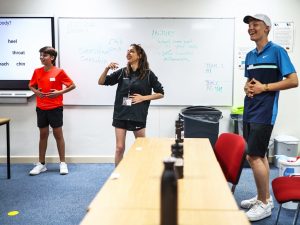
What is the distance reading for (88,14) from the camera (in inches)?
187

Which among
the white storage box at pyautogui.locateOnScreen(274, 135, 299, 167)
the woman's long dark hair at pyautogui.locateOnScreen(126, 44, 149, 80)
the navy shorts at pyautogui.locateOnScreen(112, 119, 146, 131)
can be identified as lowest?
the white storage box at pyautogui.locateOnScreen(274, 135, 299, 167)

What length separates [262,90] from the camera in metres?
2.79

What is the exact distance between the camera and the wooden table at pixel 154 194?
52.2 inches

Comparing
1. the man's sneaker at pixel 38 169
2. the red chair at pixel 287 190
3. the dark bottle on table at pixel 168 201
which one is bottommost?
the man's sneaker at pixel 38 169

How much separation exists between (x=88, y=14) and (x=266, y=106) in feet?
9.50

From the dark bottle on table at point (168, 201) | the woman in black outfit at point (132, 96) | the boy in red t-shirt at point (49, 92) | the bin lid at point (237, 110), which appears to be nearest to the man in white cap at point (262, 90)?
the woman in black outfit at point (132, 96)

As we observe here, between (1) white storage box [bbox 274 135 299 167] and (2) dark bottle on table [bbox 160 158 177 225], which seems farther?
(1) white storage box [bbox 274 135 299 167]

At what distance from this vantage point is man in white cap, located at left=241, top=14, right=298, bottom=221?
2773 millimetres

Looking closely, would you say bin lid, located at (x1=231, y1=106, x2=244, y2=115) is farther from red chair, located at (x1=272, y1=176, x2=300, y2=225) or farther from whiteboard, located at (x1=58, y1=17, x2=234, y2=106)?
red chair, located at (x1=272, y1=176, x2=300, y2=225)

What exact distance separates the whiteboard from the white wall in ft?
0.35

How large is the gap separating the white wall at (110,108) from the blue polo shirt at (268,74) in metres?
1.90

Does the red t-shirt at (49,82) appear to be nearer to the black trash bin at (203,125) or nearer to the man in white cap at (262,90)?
the black trash bin at (203,125)

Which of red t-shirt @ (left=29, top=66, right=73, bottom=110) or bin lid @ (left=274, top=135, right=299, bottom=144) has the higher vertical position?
red t-shirt @ (left=29, top=66, right=73, bottom=110)

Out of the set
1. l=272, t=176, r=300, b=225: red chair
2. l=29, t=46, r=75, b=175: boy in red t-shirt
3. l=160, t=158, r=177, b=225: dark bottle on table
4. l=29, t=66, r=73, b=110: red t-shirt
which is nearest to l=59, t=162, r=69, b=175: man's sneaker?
l=29, t=46, r=75, b=175: boy in red t-shirt
